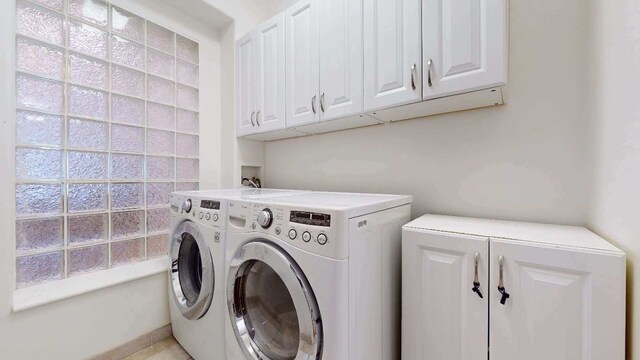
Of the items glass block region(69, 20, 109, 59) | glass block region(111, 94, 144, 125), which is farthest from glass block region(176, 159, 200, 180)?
glass block region(69, 20, 109, 59)

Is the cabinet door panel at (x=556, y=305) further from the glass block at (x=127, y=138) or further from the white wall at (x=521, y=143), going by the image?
the glass block at (x=127, y=138)

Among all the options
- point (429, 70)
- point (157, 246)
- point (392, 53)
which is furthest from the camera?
point (157, 246)

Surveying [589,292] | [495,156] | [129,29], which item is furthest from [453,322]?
[129,29]

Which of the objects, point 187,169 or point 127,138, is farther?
point 187,169

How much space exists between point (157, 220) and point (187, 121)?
826 millimetres

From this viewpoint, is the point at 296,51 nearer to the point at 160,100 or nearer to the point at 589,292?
the point at 160,100

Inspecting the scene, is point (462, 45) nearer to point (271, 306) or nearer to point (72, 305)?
point (271, 306)

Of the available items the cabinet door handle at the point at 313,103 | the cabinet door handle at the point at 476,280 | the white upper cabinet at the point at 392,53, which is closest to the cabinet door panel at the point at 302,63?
the cabinet door handle at the point at 313,103

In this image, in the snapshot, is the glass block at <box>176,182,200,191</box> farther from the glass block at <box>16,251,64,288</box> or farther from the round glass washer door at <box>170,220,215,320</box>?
the glass block at <box>16,251,64,288</box>

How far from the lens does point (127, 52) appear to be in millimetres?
1781

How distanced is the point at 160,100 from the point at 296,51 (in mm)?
1106

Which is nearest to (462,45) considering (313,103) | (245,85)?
(313,103)

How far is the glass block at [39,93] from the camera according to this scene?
53.9 inches

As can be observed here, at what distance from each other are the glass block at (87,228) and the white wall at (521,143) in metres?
1.87
